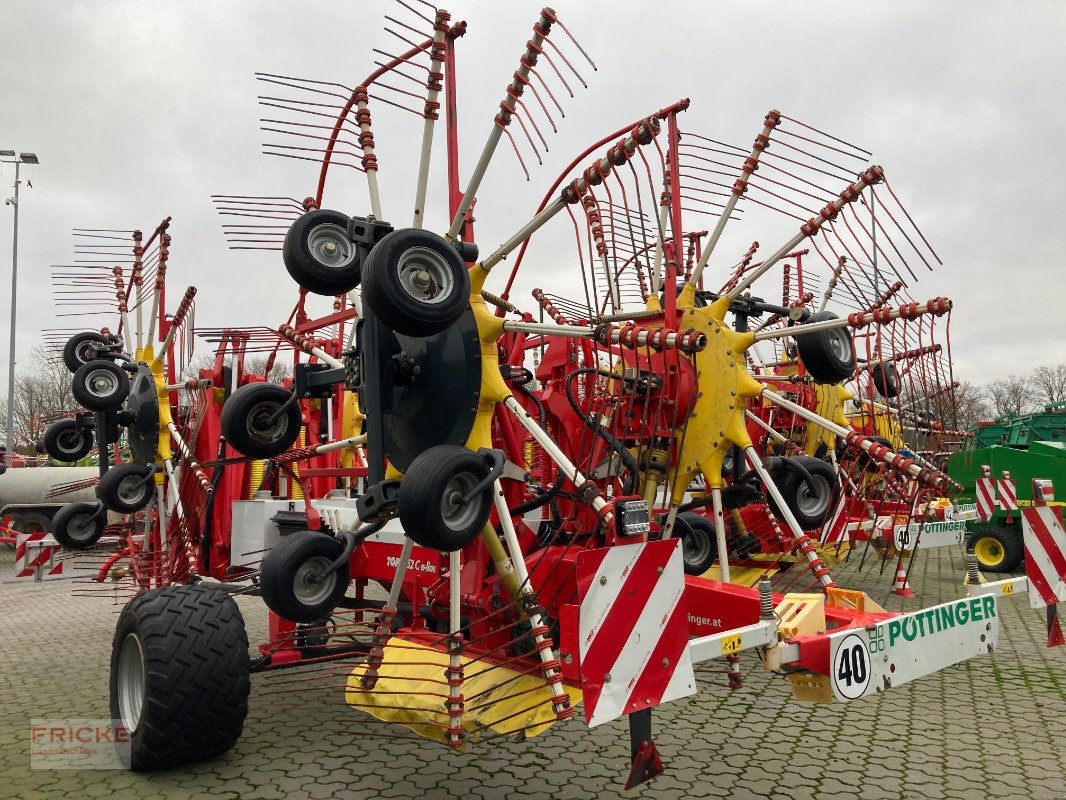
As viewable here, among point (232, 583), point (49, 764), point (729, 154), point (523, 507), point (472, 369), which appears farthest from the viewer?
point (232, 583)

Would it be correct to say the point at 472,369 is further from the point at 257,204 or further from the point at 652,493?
the point at 257,204

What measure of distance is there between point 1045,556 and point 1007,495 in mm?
6276

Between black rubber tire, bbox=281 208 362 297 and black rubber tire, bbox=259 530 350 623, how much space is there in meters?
1.13

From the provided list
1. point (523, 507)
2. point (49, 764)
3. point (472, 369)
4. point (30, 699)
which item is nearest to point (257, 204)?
point (472, 369)

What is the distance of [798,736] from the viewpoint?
15.5 ft

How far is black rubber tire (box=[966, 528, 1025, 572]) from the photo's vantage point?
10406 millimetres

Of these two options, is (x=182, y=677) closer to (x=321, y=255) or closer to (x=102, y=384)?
(x=321, y=255)

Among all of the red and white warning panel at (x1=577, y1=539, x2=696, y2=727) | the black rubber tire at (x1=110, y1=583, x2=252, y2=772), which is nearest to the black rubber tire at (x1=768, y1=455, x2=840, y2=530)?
the red and white warning panel at (x1=577, y1=539, x2=696, y2=727)

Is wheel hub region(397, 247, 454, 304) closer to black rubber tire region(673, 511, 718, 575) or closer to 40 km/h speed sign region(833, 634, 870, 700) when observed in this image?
40 km/h speed sign region(833, 634, 870, 700)

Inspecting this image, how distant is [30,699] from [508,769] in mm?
3522

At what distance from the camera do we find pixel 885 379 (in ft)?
15.5

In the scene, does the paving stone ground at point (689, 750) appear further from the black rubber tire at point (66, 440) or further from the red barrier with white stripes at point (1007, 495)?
the red barrier with white stripes at point (1007, 495)

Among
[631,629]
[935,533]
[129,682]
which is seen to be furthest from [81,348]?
[935,533]

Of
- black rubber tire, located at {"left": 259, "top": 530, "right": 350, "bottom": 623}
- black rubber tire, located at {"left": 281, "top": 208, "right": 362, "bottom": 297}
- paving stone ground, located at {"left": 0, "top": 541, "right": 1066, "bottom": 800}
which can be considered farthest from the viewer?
paving stone ground, located at {"left": 0, "top": 541, "right": 1066, "bottom": 800}
